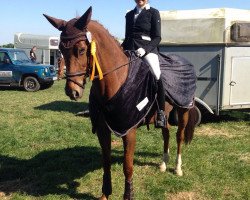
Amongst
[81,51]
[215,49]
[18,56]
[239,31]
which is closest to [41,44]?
[18,56]

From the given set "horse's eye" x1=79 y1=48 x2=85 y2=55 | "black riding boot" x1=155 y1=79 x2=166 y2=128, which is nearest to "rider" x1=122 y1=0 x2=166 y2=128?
"black riding boot" x1=155 y1=79 x2=166 y2=128

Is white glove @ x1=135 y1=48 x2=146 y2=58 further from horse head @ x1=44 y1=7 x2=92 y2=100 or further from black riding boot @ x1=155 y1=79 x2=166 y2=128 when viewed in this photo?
horse head @ x1=44 y1=7 x2=92 y2=100

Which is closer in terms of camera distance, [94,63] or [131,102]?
[94,63]

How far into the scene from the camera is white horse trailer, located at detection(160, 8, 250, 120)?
368 inches

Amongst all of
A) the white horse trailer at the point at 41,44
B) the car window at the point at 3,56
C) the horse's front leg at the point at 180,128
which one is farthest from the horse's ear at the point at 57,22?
the white horse trailer at the point at 41,44

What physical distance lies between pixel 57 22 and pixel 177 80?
8.08 feet

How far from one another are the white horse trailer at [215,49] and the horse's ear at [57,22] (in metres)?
6.19

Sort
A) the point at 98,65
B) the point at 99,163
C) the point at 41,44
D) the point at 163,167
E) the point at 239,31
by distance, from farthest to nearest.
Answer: the point at 41,44 < the point at 239,31 < the point at 99,163 < the point at 163,167 < the point at 98,65

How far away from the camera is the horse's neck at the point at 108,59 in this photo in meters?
4.23

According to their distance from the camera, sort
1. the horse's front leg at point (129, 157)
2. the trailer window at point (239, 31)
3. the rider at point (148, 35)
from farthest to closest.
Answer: the trailer window at point (239, 31) < the rider at point (148, 35) < the horse's front leg at point (129, 157)

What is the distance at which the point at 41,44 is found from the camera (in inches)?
1082

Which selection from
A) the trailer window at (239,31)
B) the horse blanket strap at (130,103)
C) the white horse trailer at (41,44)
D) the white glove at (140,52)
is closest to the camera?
the horse blanket strap at (130,103)

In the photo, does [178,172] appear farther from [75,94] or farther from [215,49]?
[215,49]

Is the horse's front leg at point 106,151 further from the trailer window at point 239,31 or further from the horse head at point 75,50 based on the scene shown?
the trailer window at point 239,31
